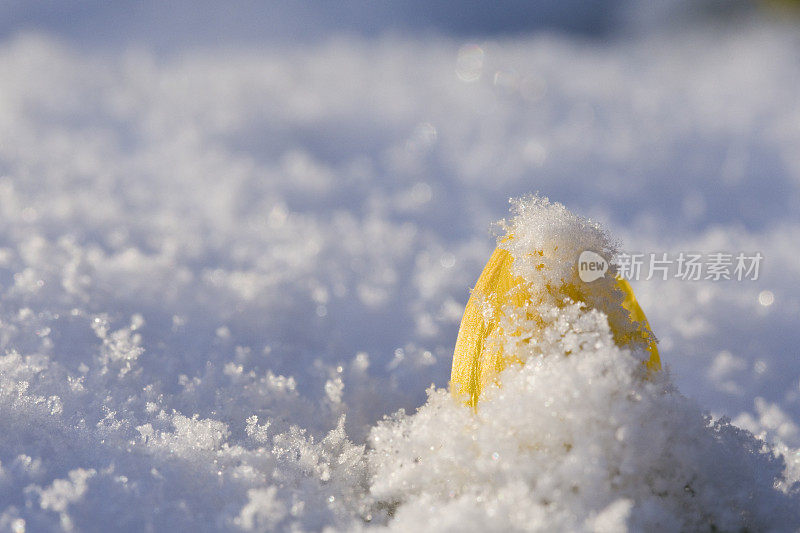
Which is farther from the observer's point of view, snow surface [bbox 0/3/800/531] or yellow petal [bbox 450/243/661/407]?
yellow petal [bbox 450/243/661/407]

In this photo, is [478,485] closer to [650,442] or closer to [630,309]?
[650,442]

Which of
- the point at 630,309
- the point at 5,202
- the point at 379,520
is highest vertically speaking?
the point at 5,202

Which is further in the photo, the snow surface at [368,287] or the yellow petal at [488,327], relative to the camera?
the yellow petal at [488,327]

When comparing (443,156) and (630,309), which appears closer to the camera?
(630,309)

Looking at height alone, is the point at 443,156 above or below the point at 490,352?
above

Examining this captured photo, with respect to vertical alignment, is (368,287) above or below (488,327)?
above

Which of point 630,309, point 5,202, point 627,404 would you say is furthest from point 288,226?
point 627,404

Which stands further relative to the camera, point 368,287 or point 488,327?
point 368,287

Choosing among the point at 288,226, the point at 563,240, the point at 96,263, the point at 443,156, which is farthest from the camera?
the point at 443,156
